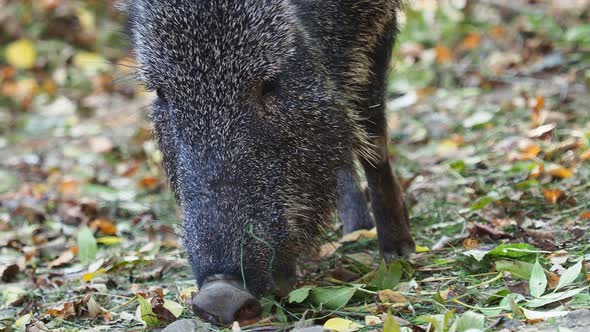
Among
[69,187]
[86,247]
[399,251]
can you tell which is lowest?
[69,187]

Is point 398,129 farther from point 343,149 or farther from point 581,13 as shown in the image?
point 343,149

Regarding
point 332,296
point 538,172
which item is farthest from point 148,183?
point 332,296

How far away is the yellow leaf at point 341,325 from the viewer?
11.1 ft

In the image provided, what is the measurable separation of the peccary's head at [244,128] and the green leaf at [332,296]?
20cm

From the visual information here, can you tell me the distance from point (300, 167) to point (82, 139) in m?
4.98

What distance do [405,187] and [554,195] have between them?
3.99ft

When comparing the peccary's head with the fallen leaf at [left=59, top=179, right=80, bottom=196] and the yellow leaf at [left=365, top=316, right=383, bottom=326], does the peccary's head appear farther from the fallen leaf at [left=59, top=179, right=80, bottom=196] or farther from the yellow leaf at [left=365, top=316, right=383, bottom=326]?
the fallen leaf at [left=59, top=179, right=80, bottom=196]

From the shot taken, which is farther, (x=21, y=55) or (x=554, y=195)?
(x=21, y=55)

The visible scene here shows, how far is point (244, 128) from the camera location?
12.2 feet

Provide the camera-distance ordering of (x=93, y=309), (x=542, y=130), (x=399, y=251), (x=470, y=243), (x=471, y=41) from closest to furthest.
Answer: (x=93, y=309) < (x=470, y=243) < (x=399, y=251) < (x=542, y=130) < (x=471, y=41)

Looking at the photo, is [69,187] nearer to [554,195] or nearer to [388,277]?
[388,277]

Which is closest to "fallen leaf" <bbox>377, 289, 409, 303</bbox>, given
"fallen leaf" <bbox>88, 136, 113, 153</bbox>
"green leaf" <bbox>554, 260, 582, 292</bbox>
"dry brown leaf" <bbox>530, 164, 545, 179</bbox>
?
"green leaf" <bbox>554, 260, 582, 292</bbox>

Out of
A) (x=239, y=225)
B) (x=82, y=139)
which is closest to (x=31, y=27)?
(x=82, y=139)

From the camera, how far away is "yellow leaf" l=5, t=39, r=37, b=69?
10469mm
